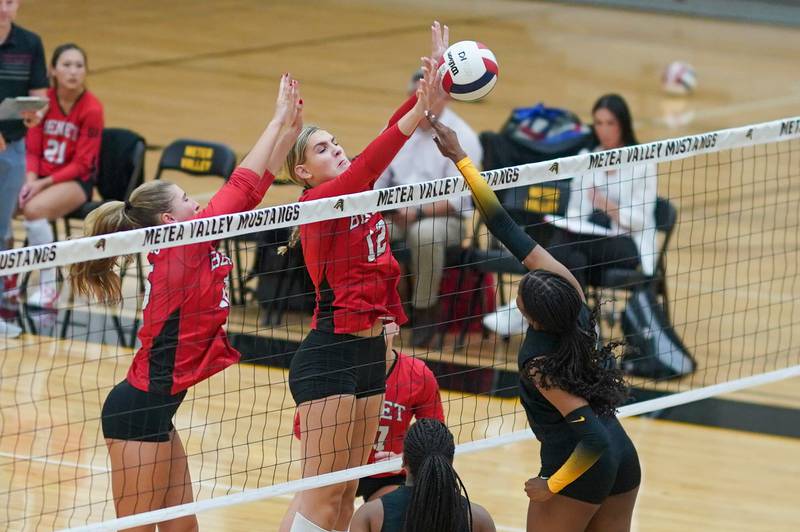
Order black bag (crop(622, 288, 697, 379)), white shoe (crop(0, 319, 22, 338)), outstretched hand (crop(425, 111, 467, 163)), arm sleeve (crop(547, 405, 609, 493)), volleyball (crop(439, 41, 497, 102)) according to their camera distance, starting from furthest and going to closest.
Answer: white shoe (crop(0, 319, 22, 338)) < black bag (crop(622, 288, 697, 379)) < volleyball (crop(439, 41, 497, 102)) < outstretched hand (crop(425, 111, 467, 163)) < arm sleeve (crop(547, 405, 609, 493))

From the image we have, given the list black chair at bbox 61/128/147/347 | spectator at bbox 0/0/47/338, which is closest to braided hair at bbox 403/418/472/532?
spectator at bbox 0/0/47/338

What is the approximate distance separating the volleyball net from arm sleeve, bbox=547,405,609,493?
1.13 metres

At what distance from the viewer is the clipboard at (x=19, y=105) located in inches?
347

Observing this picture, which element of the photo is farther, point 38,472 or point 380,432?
point 38,472

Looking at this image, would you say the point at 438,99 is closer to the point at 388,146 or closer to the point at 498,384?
the point at 388,146

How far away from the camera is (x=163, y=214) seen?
5293 mm

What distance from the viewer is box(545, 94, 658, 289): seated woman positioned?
9.06 metres

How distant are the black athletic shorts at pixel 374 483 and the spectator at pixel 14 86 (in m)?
3.99

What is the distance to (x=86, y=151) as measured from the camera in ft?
32.5

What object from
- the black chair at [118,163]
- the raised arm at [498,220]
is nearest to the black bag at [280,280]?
the black chair at [118,163]

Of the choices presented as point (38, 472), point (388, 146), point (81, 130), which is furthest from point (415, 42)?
point (388, 146)

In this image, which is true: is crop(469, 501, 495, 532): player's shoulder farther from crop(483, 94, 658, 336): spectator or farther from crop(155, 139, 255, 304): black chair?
crop(155, 139, 255, 304): black chair

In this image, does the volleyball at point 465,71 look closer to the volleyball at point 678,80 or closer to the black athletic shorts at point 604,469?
the black athletic shorts at point 604,469

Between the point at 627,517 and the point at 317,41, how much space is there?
48.0 feet
